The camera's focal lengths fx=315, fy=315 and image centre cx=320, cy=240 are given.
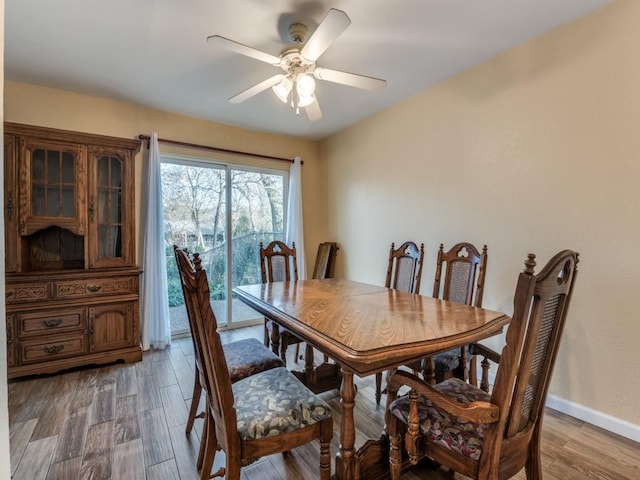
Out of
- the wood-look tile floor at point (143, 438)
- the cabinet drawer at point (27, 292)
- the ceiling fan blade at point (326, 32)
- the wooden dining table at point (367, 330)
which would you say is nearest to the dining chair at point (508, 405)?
the wooden dining table at point (367, 330)

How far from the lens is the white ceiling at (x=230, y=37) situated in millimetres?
1865

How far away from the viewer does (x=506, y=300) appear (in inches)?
94.0

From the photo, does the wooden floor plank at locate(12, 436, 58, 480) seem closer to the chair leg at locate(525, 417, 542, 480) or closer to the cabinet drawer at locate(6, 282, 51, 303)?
the cabinet drawer at locate(6, 282, 51, 303)

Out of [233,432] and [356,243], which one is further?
[356,243]

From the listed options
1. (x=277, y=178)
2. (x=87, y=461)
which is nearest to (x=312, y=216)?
(x=277, y=178)

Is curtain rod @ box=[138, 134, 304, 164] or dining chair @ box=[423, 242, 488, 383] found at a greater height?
curtain rod @ box=[138, 134, 304, 164]

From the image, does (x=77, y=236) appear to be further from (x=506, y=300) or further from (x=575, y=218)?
(x=575, y=218)

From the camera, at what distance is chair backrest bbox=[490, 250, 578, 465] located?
0.94 m

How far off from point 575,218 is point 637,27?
1.09 metres

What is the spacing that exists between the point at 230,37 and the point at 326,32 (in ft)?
3.03

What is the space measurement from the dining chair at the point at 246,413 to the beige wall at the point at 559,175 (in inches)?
71.5

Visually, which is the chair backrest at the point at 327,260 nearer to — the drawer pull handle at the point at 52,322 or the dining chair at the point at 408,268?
the dining chair at the point at 408,268

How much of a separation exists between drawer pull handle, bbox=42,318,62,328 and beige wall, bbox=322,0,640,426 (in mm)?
3189

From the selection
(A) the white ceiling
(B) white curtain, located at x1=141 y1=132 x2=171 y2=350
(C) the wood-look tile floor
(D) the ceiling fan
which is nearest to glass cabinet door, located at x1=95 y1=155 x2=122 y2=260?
(B) white curtain, located at x1=141 y1=132 x2=171 y2=350
